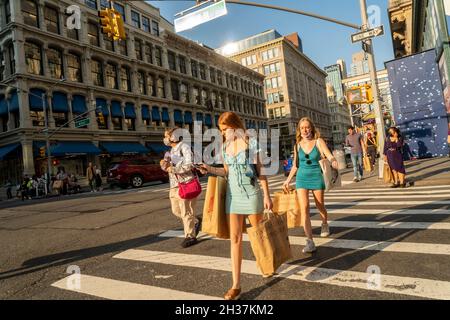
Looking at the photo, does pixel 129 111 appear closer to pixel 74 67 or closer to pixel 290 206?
pixel 74 67

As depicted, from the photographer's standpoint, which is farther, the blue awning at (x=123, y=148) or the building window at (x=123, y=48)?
the building window at (x=123, y=48)

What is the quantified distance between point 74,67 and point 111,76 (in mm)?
4537

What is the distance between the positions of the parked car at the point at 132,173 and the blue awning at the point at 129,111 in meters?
15.2

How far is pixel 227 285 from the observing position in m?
3.49

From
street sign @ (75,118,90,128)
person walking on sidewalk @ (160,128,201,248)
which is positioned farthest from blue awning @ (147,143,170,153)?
person walking on sidewalk @ (160,128,201,248)

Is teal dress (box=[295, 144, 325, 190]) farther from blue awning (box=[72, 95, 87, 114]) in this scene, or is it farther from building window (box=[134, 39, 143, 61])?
building window (box=[134, 39, 143, 61])

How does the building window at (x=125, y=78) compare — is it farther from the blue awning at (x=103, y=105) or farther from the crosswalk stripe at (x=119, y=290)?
the crosswalk stripe at (x=119, y=290)

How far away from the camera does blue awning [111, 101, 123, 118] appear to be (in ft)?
114

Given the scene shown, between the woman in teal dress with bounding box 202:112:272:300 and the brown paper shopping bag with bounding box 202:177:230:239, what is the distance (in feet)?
0.31

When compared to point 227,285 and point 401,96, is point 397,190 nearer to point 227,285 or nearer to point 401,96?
point 227,285

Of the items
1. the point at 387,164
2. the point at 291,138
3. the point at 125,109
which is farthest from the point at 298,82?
the point at 387,164

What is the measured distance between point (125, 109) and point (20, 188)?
14.6 m

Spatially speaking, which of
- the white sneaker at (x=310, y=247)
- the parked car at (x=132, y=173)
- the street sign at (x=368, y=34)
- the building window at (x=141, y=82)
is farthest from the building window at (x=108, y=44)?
the white sneaker at (x=310, y=247)

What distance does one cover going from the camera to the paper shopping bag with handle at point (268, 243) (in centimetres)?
325
